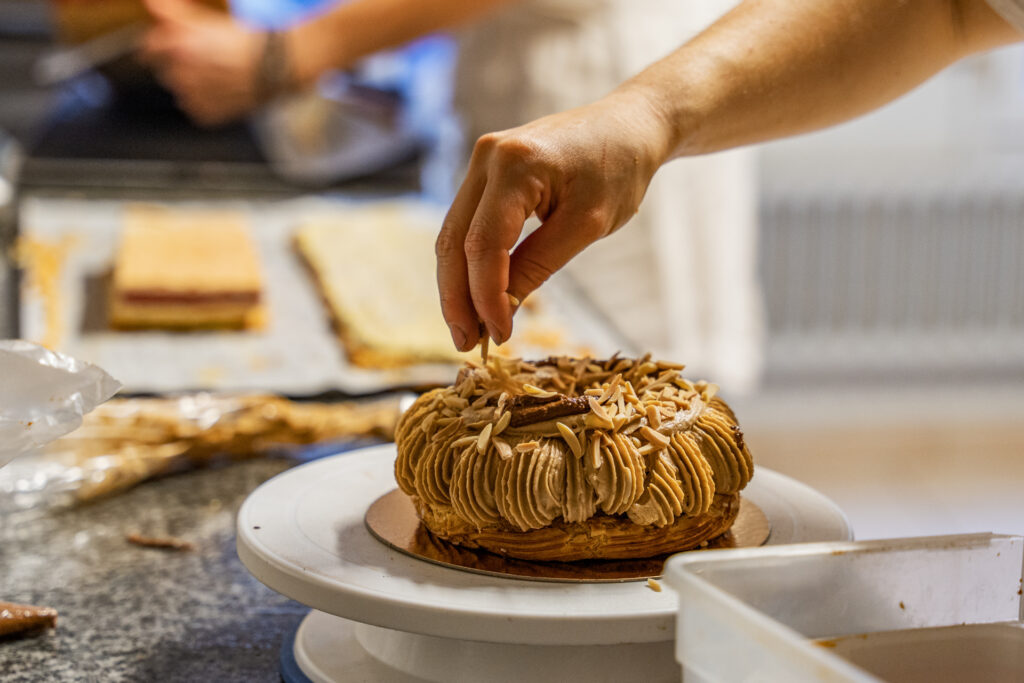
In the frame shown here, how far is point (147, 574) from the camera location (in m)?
1.15

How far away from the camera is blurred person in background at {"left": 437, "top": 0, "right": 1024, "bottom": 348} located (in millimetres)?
883

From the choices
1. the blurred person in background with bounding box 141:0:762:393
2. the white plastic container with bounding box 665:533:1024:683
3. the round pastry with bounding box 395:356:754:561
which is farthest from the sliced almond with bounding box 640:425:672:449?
the blurred person in background with bounding box 141:0:762:393

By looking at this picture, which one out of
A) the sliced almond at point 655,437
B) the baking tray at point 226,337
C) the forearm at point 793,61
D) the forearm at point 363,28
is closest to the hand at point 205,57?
the forearm at point 363,28

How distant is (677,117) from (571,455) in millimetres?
347

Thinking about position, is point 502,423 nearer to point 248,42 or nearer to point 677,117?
point 677,117

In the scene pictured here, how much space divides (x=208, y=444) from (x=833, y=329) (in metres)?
4.02

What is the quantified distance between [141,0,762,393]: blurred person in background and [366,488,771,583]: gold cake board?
176 cm

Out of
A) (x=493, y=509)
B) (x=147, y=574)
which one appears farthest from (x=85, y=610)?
(x=493, y=509)

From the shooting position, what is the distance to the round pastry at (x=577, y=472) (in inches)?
33.8

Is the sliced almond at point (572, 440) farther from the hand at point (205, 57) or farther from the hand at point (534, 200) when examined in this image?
the hand at point (205, 57)

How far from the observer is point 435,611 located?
0.74 m

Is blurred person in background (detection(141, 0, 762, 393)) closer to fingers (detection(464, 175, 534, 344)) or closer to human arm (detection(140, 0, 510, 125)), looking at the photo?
human arm (detection(140, 0, 510, 125))

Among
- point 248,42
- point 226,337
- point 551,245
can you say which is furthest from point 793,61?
point 248,42

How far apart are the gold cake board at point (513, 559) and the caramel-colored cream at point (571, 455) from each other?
0.10 ft
